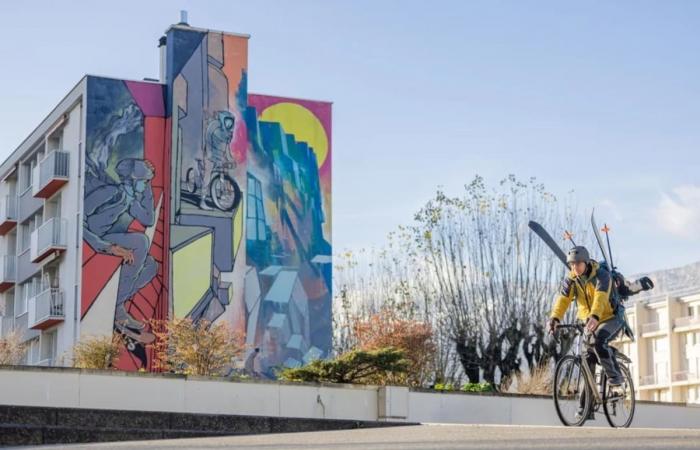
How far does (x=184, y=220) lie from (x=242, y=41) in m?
6.91

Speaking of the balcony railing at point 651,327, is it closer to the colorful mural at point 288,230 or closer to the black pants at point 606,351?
the colorful mural at point 288,230

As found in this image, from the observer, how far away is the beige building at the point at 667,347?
108000mm

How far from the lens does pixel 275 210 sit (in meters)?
52.2

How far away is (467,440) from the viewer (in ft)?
40.3

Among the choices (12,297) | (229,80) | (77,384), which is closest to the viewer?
(77,384)

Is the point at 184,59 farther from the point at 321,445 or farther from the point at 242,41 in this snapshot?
the point at 321,445

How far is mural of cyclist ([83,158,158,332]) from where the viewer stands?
47875mm

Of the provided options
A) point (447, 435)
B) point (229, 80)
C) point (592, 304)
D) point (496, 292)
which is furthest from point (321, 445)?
point (496, 292)

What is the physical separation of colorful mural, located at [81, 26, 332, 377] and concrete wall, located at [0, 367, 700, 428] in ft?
55.0

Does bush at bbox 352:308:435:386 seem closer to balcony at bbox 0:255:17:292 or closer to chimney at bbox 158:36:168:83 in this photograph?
chimney at bbox 158:36:168:83

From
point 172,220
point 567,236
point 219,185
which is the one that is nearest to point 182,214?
point 172,220

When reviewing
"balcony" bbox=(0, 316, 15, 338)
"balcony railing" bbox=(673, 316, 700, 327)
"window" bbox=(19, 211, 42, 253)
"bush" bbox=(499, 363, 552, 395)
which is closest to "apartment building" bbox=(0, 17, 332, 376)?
"balcony" bbox=(0, 316, 15, 338)

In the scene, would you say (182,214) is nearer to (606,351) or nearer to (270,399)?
(270,399)

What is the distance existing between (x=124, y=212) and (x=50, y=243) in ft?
10.9
